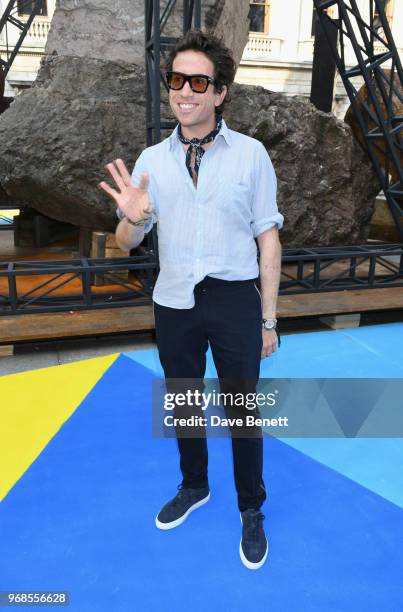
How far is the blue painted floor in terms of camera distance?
227 cm

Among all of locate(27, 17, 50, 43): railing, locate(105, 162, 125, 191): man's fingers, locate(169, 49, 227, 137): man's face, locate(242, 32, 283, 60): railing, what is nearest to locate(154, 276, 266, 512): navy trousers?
locate(105, 162, 125, 191): man's fingers

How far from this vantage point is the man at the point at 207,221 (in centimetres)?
203

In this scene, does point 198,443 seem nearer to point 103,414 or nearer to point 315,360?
point 103,414

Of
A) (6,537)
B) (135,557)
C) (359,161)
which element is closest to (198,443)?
(135,557)

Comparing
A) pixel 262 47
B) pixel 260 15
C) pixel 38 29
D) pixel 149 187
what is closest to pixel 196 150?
pixel 149 187

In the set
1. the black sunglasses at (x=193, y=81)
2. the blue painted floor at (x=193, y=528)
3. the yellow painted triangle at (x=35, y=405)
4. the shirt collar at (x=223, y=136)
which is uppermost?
the black sunglasses at (x=193, y=81)

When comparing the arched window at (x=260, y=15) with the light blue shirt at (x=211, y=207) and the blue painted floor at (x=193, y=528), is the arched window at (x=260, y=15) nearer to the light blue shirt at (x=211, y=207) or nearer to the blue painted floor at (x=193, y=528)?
the blue painted floor at (x=193, y=528)

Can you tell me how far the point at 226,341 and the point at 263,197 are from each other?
1.98 feet

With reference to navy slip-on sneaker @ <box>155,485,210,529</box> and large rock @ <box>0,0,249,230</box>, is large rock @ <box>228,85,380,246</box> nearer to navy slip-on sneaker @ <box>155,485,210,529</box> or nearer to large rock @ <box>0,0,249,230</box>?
large rock @ <box>0,0,249,230</box>

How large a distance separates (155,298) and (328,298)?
155 inches

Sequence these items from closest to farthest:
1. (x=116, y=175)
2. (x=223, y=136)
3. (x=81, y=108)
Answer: (x=116, y=175), (x=223, y=136), (x=81, y=108)

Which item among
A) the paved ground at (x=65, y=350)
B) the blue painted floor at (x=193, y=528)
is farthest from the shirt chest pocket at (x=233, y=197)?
the paved ground at (x=65, y=350)

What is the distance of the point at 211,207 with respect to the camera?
2.09m

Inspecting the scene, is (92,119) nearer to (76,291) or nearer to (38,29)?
(76,291)
